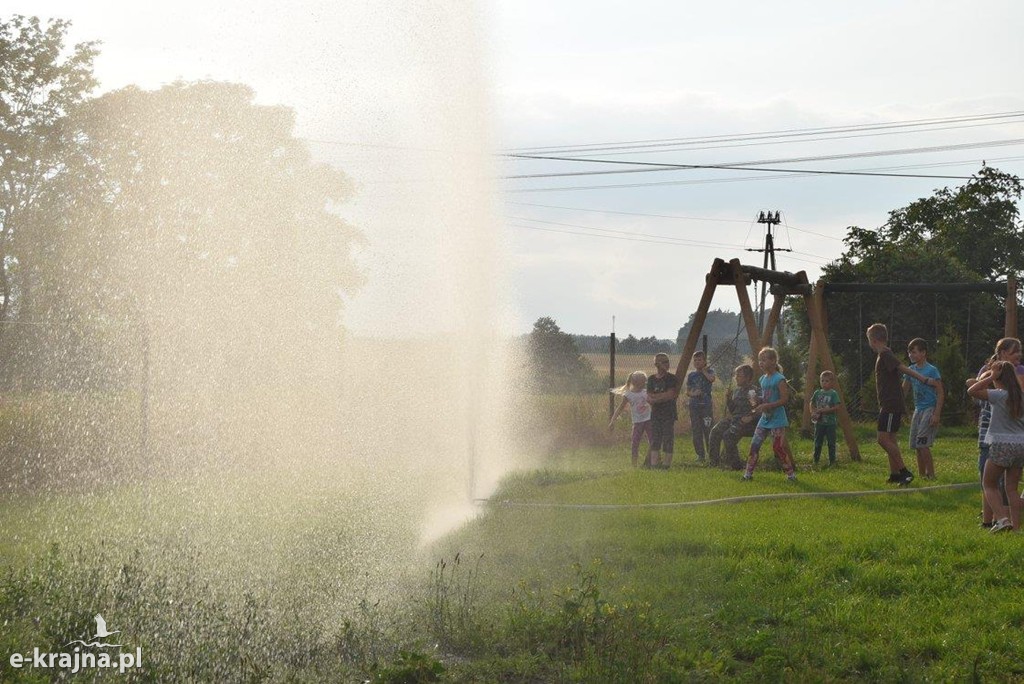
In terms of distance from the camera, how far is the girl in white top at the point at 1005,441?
32.1 feet

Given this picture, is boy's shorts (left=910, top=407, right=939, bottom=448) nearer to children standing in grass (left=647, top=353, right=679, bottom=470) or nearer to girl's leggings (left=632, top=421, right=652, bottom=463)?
children standing in grass (left=647, top=353, right=679, bottom=470)

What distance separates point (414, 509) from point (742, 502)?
360 centimetres

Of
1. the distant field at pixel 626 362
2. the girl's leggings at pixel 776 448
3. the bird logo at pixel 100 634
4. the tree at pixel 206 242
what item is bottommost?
the bird logo at pixel 100 634

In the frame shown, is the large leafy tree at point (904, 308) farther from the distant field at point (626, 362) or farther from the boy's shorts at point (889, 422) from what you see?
the boy's shorts at point (889, 422)

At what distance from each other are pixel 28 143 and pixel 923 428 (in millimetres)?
18506

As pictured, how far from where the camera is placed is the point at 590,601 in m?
7.09

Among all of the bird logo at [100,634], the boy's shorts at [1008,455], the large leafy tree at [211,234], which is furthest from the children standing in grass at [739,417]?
the bird logo at [100,634]

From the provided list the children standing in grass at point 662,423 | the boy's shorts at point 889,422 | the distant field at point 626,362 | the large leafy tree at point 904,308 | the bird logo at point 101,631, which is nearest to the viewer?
the bird logo at point 101,631

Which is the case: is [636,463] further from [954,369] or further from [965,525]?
[954,369]

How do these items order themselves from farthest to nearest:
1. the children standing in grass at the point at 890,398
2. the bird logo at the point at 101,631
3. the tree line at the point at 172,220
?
the tree line at the point at 172,220 → the children standing in grass at the point at 890,398 → the bird logo at the point at 101,631

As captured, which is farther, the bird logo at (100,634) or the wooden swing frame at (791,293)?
the wooden swing frame at (791,293)

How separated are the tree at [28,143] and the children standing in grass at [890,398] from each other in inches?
632

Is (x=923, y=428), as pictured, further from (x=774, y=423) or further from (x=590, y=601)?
(x=590, y=601)

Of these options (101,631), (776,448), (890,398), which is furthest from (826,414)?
(101,631)
